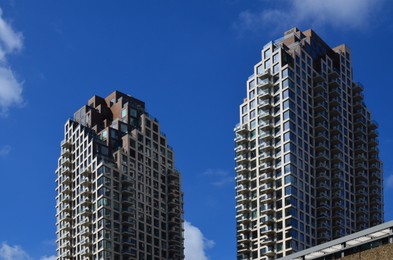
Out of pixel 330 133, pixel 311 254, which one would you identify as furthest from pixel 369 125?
pixel 311 254

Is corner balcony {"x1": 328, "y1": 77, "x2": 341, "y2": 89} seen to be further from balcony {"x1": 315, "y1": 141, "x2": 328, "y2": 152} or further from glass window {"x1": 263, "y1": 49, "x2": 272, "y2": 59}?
glass window {"x1": 263, "y1": 49, "x2": 272, "y2": 59}

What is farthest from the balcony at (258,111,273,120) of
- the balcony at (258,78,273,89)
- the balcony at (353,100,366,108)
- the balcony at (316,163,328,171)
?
the balcony at (353,100,366,108)

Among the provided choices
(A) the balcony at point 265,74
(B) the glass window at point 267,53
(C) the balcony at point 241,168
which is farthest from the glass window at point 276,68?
(C) the balcony at point 241,168

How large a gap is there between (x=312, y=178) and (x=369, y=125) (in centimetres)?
2788

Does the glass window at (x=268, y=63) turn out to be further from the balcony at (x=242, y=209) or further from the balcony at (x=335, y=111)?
the balcony at (x=242, y=209)

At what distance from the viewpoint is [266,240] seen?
559 feet

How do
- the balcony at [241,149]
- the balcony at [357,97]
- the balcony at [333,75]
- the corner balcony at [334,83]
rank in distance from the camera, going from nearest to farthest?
the balcony at [241,149]
the corner balcony at [334,83]
the balcony at [333,75]
the balcony at [357,97]

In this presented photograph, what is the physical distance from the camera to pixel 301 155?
17725 centimetres

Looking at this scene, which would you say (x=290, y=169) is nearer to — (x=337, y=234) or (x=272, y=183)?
(x=272, y=183)

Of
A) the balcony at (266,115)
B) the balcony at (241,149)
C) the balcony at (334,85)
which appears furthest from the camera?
the balcony at (334,85)

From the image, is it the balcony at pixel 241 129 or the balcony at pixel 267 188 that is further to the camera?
the balcony at pixel 241 129

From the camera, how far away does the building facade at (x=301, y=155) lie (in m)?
172

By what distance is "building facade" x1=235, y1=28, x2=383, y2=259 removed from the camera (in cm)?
17225

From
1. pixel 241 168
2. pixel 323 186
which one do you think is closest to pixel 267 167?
pixel 241 168
